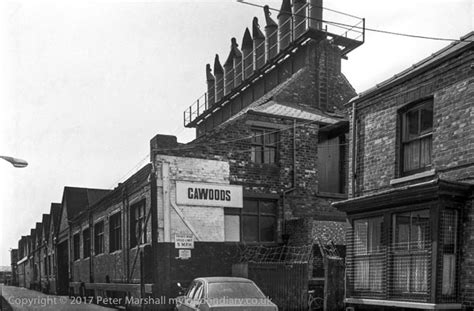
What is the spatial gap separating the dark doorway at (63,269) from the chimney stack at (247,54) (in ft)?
58.6

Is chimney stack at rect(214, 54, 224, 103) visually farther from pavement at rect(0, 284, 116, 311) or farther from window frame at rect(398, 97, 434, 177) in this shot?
window frame at rect(398, 97, 434, 177)

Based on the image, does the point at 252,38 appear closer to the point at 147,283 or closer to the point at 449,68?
the point at 147,283

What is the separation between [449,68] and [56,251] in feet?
106

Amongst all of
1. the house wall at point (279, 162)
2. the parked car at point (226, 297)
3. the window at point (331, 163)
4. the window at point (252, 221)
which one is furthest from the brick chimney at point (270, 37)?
the parked car at point (226, 297)

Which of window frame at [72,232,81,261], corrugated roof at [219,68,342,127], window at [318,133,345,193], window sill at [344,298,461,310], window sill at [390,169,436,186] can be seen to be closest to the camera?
window sill at [344,298,461,310]

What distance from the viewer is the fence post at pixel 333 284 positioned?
13680 millimetres

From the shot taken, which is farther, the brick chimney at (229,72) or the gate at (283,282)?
the brick chimney at (229,72)

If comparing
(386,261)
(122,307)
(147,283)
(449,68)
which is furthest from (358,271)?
(122,307)

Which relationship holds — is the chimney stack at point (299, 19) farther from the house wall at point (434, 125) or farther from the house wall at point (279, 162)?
the house wall at point (434, 125)

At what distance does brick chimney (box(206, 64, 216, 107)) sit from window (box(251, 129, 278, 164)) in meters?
20.7

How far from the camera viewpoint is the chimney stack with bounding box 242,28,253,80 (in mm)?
33125

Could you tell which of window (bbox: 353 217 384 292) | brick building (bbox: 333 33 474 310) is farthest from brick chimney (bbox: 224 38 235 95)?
window (bbox: 353 217 384 292)

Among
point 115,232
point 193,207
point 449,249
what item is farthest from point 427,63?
point 115,232

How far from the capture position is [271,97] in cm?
2111
